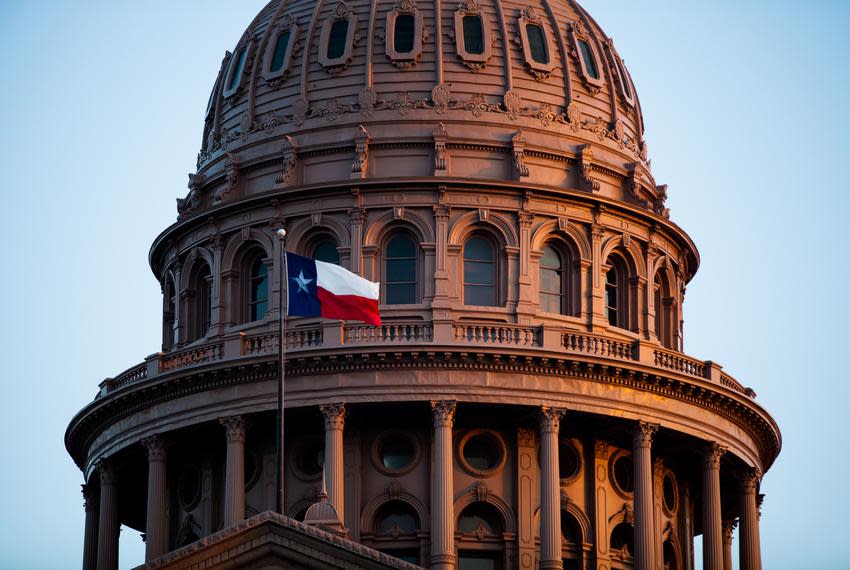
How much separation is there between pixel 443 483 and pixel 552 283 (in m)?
9.31

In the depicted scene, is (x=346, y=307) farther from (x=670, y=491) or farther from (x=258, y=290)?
(x=670, y=491)

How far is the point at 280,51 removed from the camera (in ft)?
261

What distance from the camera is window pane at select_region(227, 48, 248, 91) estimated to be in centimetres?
8069

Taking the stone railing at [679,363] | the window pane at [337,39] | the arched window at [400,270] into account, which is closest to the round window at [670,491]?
A: the stone railing at [679,363]

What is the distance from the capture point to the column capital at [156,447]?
Answer: 7225 centimetres

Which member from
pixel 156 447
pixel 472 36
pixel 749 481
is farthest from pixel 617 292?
pixel 156 447

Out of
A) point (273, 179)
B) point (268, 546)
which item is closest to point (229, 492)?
point (273, 179)

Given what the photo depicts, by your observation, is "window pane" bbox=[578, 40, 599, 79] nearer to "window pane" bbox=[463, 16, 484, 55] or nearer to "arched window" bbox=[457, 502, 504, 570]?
"window pane" bbox=[463, 16, 484, 55]

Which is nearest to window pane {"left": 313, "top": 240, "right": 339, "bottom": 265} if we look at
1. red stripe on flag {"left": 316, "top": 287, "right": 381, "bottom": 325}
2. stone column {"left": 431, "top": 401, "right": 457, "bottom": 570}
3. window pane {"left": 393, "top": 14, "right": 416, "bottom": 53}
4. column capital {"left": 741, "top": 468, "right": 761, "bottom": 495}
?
window pane {"left": 393, "top": 14, "right": 416, "bottom": 53}

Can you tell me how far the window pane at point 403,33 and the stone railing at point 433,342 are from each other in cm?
1116

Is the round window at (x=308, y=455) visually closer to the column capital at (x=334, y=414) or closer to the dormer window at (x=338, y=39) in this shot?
the column capital at (x=334, y=414)

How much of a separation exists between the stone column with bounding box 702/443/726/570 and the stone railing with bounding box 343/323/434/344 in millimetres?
9822

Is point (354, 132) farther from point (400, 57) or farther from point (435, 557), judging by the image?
point (435, 557)

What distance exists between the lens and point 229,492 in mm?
70062
